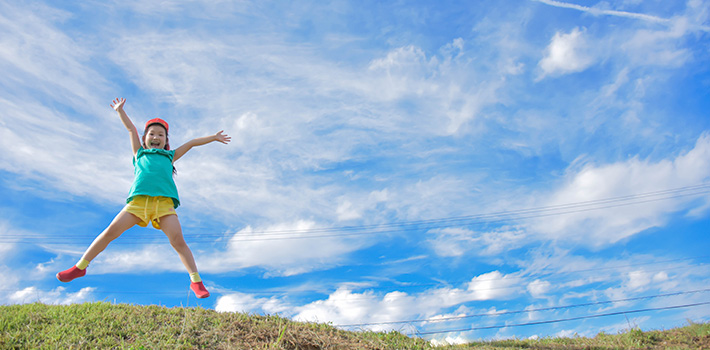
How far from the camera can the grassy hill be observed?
6418mm

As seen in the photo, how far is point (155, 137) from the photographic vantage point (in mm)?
7992

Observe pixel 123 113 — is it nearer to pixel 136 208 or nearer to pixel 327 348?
pixel 136 208

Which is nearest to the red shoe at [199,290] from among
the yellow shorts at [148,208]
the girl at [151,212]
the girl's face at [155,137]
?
the girl at [151,212]

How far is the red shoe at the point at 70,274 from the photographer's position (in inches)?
282

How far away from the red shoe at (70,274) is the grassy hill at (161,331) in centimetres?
60

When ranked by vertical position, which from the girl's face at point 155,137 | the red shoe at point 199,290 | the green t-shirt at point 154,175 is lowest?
the red shoe at point 199,290

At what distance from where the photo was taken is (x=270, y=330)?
695 cm

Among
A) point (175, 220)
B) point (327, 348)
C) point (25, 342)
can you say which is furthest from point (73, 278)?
point (327, 348)

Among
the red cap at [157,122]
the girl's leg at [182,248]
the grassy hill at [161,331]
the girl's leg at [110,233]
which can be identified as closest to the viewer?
the grassy hill at [161,331]

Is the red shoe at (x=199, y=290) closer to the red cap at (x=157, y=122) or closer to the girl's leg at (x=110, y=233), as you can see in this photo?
the girl's leg at (x=110, y=233)

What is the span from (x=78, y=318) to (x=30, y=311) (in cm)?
105

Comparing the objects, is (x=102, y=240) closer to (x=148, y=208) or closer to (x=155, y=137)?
(x=148, y=208)

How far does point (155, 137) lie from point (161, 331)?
3.26m

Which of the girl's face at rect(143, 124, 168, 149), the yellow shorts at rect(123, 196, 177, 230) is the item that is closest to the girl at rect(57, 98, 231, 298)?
the yellow shorts at rect(123, 196, 177, 230)
